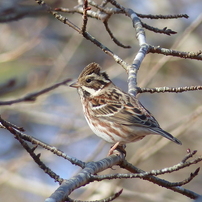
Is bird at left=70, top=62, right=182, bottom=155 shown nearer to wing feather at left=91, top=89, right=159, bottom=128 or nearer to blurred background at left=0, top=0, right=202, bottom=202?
wing feather at left=91, top=89, right=159, bottom=128

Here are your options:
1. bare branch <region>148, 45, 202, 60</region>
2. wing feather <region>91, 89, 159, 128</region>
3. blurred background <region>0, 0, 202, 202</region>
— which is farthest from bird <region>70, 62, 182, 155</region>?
blurred background <region>0, 0, 202, 202</region>

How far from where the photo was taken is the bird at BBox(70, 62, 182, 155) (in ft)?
18.3

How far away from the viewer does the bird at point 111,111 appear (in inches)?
219

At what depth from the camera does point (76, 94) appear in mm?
11602

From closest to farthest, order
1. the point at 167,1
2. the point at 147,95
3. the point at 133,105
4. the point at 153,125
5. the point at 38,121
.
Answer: the point at 153,125
the point at 133,105
the point at 38,121
the point at 167,1
the point at 147,95

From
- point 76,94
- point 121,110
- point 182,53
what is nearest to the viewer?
point 182,53

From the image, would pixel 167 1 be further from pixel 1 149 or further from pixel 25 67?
pixel 1 149

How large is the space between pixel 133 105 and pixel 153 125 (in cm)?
54

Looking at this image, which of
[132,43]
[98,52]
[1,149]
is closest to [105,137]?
[1,149]

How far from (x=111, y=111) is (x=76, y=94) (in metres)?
5.61

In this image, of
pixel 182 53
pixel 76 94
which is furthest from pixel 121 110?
pixel 76 94

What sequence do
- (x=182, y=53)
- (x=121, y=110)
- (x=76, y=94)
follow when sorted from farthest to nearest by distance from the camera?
(x=76, y=94)
(x=121, y=110)
(x=182, y=53)

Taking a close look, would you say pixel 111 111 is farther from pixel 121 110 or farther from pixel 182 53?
pixel 182 53

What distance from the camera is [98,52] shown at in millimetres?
13227
